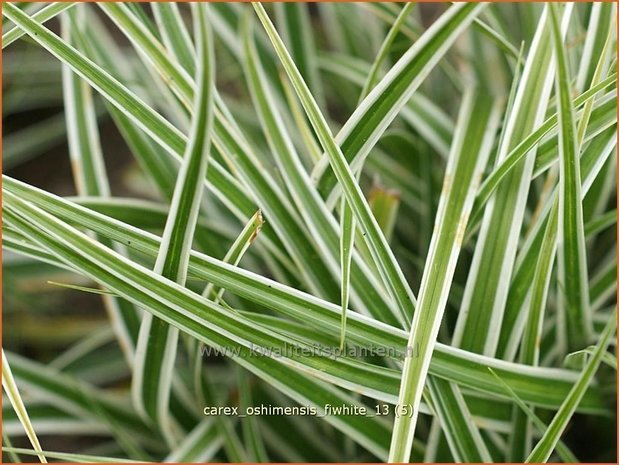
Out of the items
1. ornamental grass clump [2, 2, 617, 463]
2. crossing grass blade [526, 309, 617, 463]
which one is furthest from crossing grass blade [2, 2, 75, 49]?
crossing grass blade [526, 309, 617, 463]

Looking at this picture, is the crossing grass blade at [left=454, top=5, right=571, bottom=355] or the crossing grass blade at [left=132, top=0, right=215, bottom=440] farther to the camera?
the crossing grass blade at [left=454, top=5, right=571, bottom=355]

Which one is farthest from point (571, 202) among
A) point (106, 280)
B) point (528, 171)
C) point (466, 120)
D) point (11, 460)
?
point (11, 460)

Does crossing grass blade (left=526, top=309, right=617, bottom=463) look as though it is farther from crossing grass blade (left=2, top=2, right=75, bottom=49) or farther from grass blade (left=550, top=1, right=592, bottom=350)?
crossing grass blade (left=2, top=2, right=75, bottom=49)

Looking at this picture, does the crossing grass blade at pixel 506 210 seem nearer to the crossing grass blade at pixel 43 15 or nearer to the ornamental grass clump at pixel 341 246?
the ornamental grass clump at pixel 341 246

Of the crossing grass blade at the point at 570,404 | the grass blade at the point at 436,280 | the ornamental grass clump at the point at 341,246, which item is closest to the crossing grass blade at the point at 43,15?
the ornamental grass clump at the point at 341,246

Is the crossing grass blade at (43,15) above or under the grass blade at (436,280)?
above

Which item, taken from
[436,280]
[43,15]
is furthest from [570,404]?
[43,15]

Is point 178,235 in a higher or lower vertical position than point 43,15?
lower

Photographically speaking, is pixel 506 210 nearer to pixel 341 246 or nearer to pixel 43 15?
pixel 341 246

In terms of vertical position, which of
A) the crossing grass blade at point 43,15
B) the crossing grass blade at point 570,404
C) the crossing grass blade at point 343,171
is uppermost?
the crossing grass blade at point 43,15
